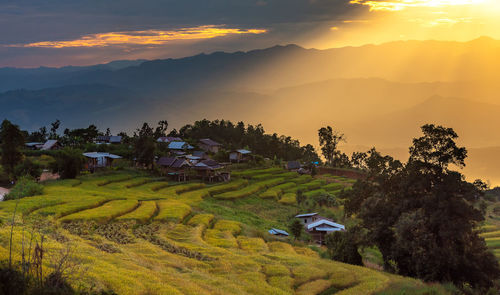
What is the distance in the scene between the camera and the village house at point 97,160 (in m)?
80.6

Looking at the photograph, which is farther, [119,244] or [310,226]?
[310,226]

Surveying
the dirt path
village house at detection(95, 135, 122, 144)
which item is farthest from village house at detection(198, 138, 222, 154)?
the dirt path

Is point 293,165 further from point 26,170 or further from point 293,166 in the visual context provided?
point 26,170

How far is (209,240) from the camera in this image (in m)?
Result: 33.2

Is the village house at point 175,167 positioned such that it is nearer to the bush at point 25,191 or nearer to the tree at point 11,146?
the tree at point 11,146

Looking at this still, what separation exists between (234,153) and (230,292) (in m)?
84.3

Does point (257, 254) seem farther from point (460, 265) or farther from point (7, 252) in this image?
point (7, 252)

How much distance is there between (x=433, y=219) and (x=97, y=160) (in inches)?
2730

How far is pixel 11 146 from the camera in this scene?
65.7m

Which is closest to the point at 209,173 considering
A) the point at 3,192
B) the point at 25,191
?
the point at 3,192

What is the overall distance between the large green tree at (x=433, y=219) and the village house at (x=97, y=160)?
61.6m

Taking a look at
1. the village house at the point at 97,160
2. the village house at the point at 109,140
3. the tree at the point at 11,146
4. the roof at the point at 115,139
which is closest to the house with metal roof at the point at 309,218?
the village house at the point at 97,160

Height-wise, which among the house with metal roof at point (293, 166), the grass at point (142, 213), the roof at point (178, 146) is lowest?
the grass at point (142, 213)

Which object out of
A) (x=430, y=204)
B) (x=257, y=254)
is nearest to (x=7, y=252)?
(x=257, y=254)
